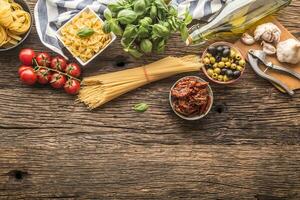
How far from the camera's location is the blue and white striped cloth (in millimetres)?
1881

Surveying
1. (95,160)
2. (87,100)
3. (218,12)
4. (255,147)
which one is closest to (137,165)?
(95,160)

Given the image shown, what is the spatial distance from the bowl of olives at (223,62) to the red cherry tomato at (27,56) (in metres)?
0.60

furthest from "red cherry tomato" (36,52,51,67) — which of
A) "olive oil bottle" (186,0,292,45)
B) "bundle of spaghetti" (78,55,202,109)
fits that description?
"olive oil bottle" (186,0,292,45)

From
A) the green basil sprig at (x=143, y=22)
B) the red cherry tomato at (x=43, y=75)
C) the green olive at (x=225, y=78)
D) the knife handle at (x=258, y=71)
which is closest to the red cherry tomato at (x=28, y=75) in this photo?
the red cherry tomato at (x=43, y=75)

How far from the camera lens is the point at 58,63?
185cm

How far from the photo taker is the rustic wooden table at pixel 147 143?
1.89m

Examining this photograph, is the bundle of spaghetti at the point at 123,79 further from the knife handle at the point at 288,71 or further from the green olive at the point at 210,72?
the knife handle at the point at 288,71

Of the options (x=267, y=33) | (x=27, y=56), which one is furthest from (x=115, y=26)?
(x=267, y=33)

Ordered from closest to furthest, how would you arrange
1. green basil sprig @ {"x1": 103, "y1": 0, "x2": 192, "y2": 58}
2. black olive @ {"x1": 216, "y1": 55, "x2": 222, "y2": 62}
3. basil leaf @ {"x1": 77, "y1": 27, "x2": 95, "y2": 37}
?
green basil sprig @ {"x1": 103, "y1": 0, "x2": 192, "y2": 58} → basil leaf @ {"x1": 77, "y1": 27, "x2": 95, "y2": 37} → black olive @ {"x1": 216, "y1": 55, "x2": 222, "y2": 62}

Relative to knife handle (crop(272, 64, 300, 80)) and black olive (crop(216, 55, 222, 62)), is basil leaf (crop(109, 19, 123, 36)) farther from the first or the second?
knife handle (crop(272, 64, 300, 80))

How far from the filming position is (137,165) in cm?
191

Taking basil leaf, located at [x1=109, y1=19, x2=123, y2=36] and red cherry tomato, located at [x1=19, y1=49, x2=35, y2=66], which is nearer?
basil leaf, located at [x1=109, y1=19, x2=123, y2=36]

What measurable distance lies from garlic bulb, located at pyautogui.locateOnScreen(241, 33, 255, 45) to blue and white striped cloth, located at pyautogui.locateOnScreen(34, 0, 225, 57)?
6.2 inches

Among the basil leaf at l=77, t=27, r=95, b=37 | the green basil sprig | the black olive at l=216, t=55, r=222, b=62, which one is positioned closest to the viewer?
the green basil sprig
